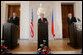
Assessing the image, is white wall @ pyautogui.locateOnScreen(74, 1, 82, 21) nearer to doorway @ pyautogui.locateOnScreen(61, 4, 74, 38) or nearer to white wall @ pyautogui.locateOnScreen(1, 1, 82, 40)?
white wall @ pyautogui.locateOnScreen(1, 1, 82, 40)

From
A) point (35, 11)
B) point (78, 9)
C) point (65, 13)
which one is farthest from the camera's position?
point (65, 13)

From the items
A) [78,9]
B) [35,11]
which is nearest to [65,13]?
[78,9]

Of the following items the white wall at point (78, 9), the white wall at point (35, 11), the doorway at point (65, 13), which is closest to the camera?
the white wall at point (35, 11)

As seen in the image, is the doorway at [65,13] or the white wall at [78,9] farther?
the doorway at [65,13]

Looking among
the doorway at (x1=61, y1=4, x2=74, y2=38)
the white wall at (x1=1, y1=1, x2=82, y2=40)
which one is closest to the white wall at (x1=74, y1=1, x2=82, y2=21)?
the white wall at (x1=1, y1=1, x2=82, y2=40)

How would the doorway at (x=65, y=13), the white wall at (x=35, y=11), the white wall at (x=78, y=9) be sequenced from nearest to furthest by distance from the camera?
the white wall at (x=35, y=11) < the white wall at (x=78, y=9) < the doorway at (x=65, y=13)

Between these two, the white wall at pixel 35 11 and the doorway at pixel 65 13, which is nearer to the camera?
the white wall at pixel 35 11

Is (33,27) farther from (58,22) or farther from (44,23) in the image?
(44,23)

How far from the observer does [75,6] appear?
5.35 m

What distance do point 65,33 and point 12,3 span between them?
4136mm

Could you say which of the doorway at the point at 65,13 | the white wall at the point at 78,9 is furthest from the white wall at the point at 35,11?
the doorway at the point at 65,13

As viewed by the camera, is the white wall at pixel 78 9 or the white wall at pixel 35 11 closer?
the white wall at pixel 35 11

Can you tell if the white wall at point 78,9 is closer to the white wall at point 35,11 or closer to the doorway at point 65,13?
the white wall at point 35,11

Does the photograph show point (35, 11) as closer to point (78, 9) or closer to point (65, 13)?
point (65, 13)
